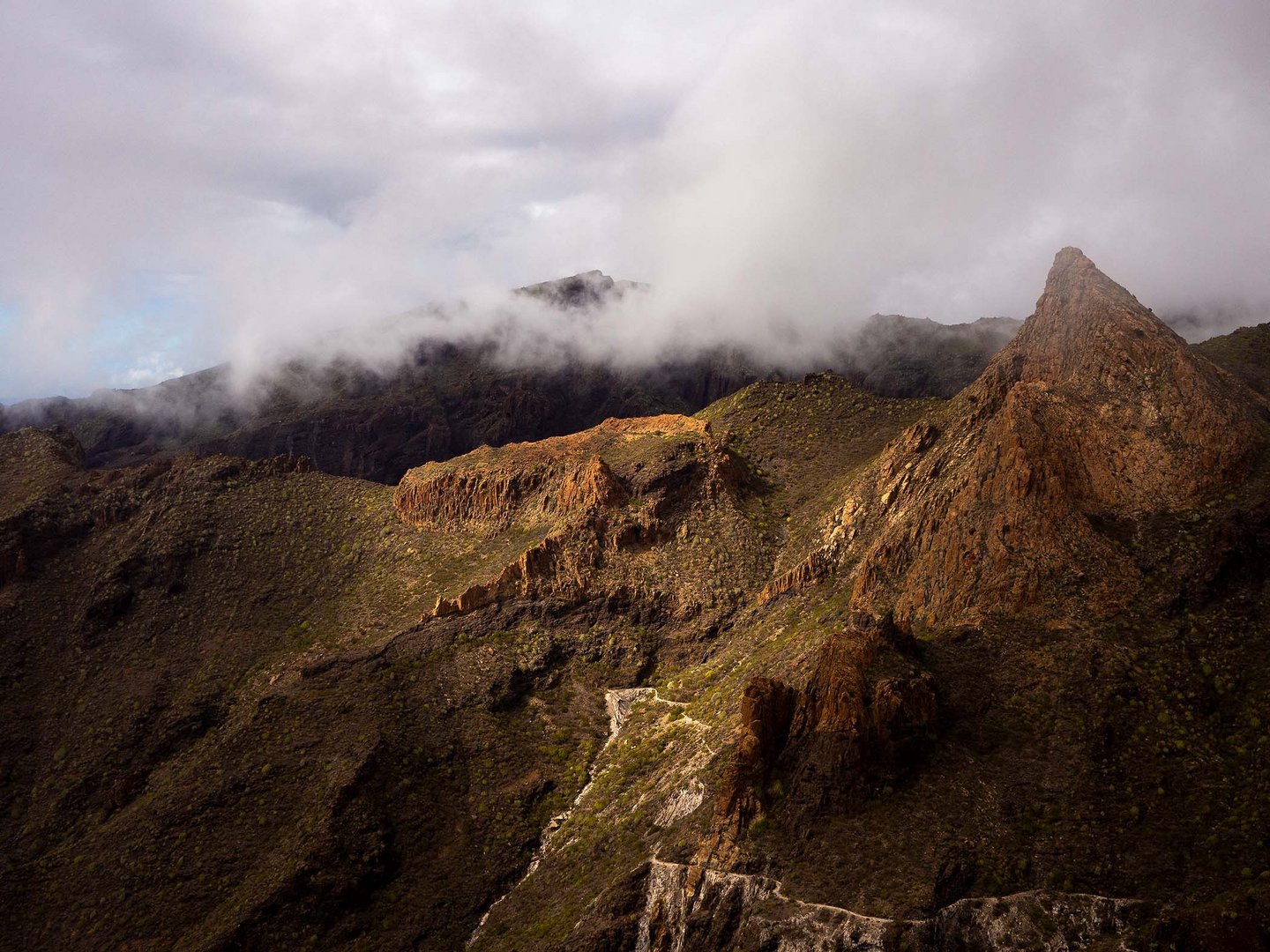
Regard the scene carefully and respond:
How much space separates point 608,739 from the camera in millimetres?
87125

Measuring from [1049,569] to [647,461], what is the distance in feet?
174

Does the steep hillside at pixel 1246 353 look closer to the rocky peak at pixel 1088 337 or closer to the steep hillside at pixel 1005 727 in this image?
the rocky peak at pixel 1088 337

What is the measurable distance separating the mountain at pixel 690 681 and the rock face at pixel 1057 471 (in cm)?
32

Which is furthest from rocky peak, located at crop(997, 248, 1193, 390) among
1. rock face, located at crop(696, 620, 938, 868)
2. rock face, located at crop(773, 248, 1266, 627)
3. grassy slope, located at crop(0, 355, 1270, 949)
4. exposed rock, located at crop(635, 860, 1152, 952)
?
exposed rock, located at crop(635, 860, 1152, 952)

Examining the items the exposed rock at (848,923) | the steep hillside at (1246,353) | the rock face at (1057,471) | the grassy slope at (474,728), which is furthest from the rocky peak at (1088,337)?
the exposed rock at (848,923)

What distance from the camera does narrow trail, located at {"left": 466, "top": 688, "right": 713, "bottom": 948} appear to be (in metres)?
71.7

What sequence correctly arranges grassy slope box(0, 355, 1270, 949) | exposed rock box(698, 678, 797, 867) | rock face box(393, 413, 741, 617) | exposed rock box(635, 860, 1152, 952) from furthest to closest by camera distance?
rock face box(393, 413, 741, 617) < exposed rock box(698, 678, 797, 867) < grassy slope box(0, 355, 1270, 949) < exposed rock box(635, 860, 1152, 952)

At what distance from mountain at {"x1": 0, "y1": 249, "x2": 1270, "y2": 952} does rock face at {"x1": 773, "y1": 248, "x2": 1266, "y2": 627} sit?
319 mm

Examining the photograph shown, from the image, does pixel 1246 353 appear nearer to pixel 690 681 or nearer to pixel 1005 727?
pixel 1005 727

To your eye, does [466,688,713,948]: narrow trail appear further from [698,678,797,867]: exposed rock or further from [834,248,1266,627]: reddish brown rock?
[834,248,1266,627]: reddish brown rock

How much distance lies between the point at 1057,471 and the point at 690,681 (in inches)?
1494

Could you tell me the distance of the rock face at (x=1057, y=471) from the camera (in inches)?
2785

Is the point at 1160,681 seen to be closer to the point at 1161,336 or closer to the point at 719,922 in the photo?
the point at 719,922

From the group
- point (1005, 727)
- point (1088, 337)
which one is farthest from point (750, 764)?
point (1088, 337)
